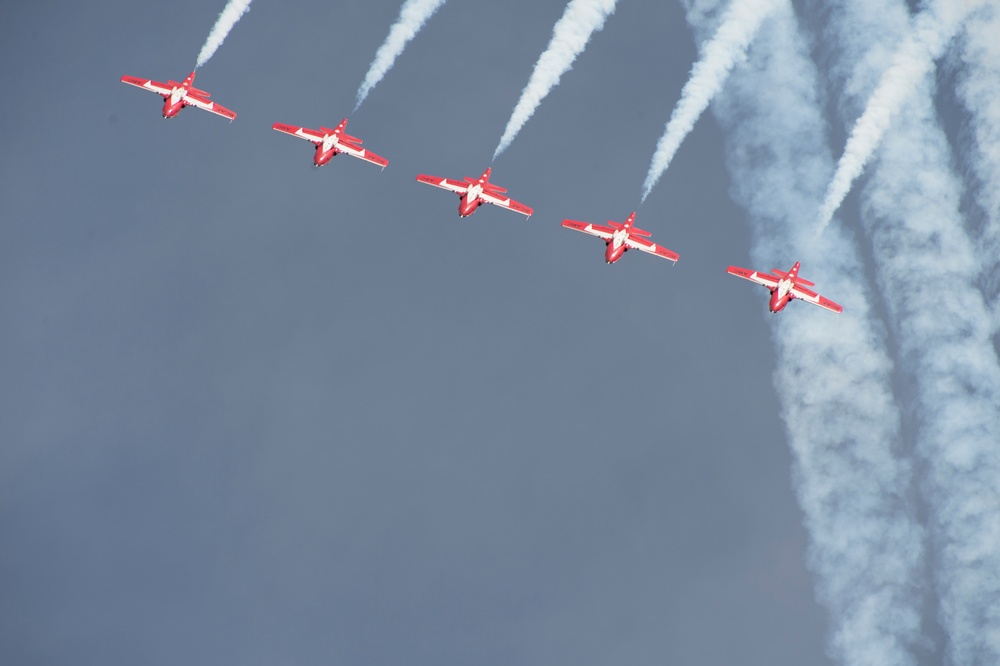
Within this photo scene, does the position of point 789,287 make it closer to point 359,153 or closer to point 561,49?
point 561,49

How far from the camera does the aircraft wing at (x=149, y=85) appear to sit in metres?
130

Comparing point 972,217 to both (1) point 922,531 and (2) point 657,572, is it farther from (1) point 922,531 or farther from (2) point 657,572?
(2) point 657,572

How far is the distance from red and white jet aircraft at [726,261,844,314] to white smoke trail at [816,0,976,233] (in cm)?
617

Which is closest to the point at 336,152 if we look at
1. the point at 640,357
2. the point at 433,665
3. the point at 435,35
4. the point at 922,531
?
the point at 435,35

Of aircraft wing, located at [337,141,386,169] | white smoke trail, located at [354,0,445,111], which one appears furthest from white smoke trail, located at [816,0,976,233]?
white smoke trail, located at [354,0,445,111]

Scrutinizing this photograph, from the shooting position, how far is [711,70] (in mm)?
123125

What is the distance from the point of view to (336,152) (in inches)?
5069

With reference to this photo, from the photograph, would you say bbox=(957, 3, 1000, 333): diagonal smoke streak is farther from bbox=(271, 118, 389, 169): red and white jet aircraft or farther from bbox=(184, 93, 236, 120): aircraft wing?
bbox=(184, 93, 236, 120): aircraft wing

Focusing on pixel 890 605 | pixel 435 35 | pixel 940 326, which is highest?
pixel 435 35

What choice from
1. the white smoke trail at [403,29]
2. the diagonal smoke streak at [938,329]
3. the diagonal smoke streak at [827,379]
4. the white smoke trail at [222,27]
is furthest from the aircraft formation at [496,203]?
the white smoke trail at [403,29]

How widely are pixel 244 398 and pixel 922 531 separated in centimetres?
6971

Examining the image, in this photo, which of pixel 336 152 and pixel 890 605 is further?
pixel 336 152

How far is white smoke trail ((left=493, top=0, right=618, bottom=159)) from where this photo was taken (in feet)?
401

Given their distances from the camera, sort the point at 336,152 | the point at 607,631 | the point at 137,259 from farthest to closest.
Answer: the point at 137,259 → the point at 607,631 → the point at 336,152
